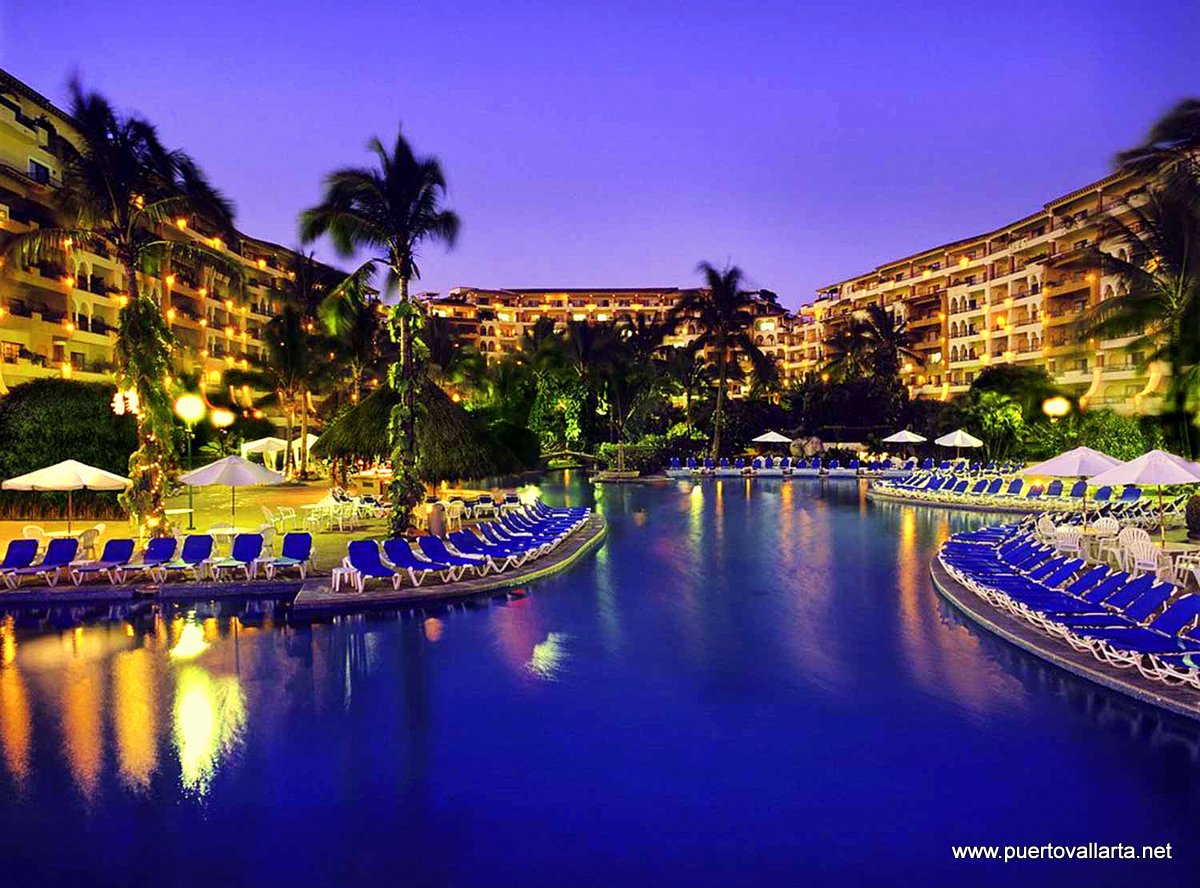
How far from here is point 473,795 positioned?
248 inches

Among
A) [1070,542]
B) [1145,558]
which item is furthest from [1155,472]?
[1145,558]

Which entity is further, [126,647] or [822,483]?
[822,483]

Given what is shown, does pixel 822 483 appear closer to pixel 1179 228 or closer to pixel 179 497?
pixel 1179 228

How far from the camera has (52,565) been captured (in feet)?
45.2

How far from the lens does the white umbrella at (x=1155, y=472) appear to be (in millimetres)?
14227

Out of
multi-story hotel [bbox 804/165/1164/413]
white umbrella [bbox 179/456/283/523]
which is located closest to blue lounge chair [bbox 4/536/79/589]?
white umbrella [bbox 179/456/283/523]

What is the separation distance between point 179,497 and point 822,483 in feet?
84.1

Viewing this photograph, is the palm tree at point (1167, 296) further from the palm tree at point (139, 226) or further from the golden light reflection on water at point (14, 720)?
the golden light reflection on water at point (14, 720)

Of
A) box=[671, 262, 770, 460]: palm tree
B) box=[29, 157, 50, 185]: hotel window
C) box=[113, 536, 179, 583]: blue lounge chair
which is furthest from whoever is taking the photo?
box=[671, 262, 770, 460]: palm tree

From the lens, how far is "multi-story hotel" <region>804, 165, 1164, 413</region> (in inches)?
1940

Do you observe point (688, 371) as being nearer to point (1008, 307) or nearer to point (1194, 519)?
point (1008, 307)

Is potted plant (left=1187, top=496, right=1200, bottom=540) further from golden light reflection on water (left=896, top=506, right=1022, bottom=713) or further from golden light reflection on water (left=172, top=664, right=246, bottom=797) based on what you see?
golden light reflection on water (left=172, top=664, right=246, bottom=797)

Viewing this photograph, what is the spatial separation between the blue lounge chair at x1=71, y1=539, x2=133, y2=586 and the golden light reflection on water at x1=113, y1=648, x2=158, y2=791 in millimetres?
4128

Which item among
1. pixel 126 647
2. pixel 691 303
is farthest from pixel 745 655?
pixel 691 303
